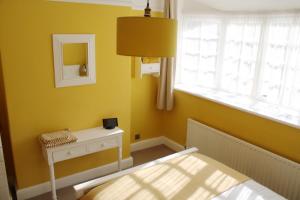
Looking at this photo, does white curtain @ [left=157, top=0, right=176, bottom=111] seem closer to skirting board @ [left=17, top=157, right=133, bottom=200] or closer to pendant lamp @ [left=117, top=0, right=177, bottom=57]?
skirting board @ [left=17, top=157, right=133, bottom=200]

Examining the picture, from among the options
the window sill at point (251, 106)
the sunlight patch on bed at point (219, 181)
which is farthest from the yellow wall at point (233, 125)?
the sunlight patch on bed at point (219, 181)

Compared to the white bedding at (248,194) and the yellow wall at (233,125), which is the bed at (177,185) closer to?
the white bedding at (248,194)

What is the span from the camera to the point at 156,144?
428 cm

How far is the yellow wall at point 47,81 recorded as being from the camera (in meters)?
2.56

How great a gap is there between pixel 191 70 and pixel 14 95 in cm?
245

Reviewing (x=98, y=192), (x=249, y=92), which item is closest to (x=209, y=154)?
(x=249, y=92)

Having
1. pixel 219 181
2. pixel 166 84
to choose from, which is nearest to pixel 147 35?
pixel 219 181

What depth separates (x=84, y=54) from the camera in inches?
118

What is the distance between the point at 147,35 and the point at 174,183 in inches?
54.3

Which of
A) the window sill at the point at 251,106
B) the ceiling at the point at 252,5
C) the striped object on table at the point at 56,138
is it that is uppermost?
the ceiling at the point at 252,5

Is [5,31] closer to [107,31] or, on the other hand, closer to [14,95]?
[14,95]

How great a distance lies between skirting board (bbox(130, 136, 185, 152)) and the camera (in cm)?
403

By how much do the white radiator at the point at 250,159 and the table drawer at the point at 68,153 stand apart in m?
1.49

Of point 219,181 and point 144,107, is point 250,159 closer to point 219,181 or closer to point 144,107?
point 219,181
